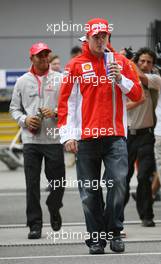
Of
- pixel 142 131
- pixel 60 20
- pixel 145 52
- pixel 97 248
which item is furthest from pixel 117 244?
pixel 60 20

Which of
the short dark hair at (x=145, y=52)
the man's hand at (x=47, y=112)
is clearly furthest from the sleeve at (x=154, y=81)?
the man's hand at (x=47, y=112)

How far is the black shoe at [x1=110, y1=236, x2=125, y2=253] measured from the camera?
917 cm

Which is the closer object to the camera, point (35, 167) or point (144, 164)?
point (35, 167)

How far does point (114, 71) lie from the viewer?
883 centimetres

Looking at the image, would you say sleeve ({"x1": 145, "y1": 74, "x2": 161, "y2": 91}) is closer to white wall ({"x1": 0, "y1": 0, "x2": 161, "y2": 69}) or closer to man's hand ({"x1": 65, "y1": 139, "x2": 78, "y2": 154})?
man's hand ({"x1": 65, "y1": 139, "x2": 78, "y2": 154})

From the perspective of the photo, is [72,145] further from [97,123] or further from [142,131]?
[142,131]

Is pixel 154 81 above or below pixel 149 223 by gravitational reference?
above

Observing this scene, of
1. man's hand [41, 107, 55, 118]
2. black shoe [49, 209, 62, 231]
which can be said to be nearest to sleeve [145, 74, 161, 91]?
man's hand [41, 107, 55, 118]

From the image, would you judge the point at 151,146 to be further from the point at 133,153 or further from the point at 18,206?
the point at 18,206

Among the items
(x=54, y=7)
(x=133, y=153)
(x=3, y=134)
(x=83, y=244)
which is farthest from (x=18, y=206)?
(x=54, y=7)

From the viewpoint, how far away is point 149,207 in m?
11.4

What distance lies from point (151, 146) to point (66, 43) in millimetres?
13731

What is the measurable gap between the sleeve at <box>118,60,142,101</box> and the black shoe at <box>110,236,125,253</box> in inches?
49.0

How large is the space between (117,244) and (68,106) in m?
1.30
